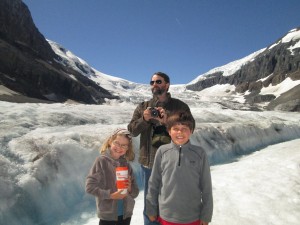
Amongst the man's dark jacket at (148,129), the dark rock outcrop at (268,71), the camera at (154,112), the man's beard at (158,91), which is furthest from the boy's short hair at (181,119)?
the dark rock outcrop at (268,71)

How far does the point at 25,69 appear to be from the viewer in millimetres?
57875

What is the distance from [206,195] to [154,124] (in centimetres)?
147

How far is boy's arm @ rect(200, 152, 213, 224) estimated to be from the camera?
12.2 feet

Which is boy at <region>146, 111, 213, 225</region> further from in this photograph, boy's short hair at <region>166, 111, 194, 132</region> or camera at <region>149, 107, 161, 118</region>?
camera at <region>149, 107, 161, 118</region>

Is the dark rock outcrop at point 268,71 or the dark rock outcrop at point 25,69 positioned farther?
the dark rock outcrop at point 268,71

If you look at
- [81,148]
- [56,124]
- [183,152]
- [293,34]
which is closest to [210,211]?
[183,152]

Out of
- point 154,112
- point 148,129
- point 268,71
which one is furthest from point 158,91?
point 268,71

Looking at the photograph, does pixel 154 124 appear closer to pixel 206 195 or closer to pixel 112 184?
pixel 112 184

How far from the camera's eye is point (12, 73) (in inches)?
2133

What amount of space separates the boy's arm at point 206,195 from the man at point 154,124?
37.0 inches

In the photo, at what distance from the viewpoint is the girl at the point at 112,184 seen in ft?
13.1

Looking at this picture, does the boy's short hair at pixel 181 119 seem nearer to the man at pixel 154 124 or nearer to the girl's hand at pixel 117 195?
the man at pixel 154 124

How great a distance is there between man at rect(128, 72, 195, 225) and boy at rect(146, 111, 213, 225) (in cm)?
59

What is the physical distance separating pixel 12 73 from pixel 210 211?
5746cm
